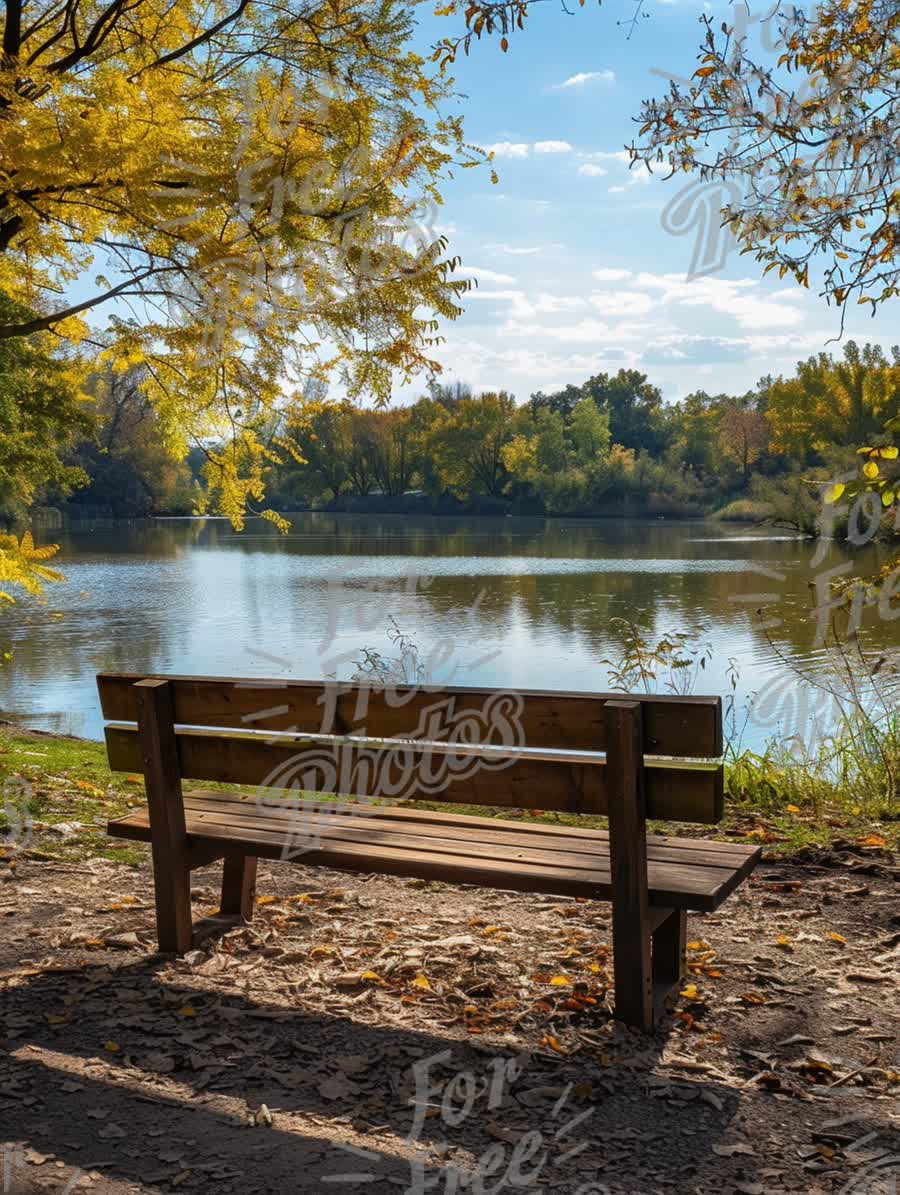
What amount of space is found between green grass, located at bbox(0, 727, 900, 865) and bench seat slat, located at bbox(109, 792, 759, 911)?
1582 mm

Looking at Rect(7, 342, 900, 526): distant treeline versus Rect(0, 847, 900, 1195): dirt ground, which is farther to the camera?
Rect(7, 342, 900, 526): distant treeline

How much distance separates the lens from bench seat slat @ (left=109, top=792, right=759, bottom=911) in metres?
3.39

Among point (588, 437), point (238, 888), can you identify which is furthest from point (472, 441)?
point (238, 888)

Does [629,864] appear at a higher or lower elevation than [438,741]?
lower

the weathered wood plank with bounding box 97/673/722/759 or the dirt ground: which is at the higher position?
the weathered wood plank with bounding box 97/673/722/759

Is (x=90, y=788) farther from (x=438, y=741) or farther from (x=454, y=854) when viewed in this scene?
(x=438, y=741)

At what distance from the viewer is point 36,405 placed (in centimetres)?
1015

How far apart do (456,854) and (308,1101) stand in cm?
95

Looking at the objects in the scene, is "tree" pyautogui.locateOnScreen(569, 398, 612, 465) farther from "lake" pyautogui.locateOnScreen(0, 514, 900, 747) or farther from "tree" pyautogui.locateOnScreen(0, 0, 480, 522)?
"tree" pyautogui.locateOnScreen(0, 0, 480, 522)

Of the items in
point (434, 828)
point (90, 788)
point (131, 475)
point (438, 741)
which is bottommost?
point (90, 788)

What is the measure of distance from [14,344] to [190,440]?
1735 mm

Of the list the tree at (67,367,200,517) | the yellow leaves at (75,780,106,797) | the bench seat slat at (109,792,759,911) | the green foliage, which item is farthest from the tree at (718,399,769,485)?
the bench seat slat at (109,792,759,911)

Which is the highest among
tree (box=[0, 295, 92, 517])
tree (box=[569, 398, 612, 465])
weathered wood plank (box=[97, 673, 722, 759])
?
tree (box=[569, 398, 612, 465])

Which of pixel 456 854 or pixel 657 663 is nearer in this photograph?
pixel 456 854
